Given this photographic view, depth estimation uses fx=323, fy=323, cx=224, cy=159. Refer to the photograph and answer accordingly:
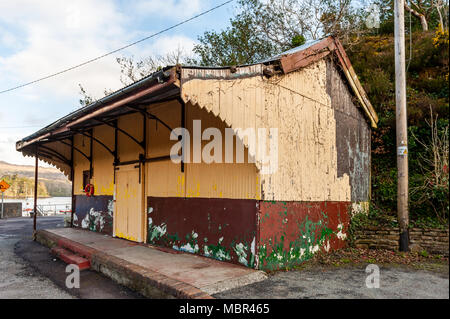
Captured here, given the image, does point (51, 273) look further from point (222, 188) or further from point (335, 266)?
point (335, 266)

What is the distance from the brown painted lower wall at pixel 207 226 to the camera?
5.75 meters

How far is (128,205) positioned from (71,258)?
6.60 ft

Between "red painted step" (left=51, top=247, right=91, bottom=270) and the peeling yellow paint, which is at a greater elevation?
the peeling yellow paint

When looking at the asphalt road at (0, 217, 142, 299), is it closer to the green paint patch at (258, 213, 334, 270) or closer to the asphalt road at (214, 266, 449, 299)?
the asphalt road at (214, 266, 449, 299)

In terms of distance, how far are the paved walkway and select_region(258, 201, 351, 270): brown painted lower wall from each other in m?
0.55

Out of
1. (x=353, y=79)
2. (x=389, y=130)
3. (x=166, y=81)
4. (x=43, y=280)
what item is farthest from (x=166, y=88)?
(x=389, y=130)

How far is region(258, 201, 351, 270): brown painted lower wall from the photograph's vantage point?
5.64m

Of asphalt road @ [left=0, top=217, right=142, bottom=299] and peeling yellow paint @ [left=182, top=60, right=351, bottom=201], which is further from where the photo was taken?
peeling yellow paint @ [left=182, top=60, right=351, bottom=201]

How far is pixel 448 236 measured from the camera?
231cm

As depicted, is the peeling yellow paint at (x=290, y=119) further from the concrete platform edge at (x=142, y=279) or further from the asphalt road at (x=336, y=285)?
the concrete platform edge at (x=142, y=279)

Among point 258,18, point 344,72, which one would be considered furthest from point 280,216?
point 258,18

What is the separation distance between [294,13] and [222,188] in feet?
48.9

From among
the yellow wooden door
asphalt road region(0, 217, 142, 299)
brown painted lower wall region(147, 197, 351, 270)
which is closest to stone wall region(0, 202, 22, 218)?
asphalt road region(0, 217, 142, 299)

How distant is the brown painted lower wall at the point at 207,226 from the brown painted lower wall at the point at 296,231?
0.21 metres
